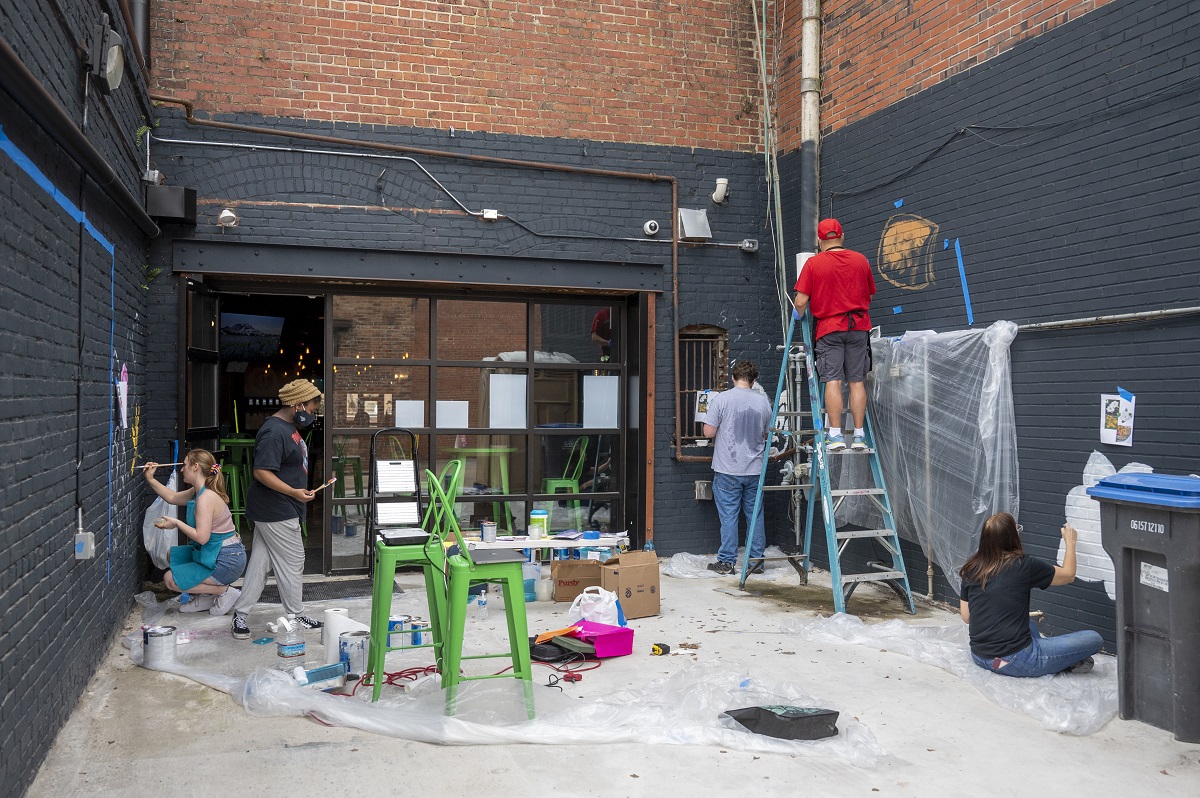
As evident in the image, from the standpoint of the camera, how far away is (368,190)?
8.16 meters

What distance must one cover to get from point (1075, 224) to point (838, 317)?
1.70m

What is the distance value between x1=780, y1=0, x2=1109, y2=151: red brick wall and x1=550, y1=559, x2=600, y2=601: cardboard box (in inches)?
181

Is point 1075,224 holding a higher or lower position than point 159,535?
higher

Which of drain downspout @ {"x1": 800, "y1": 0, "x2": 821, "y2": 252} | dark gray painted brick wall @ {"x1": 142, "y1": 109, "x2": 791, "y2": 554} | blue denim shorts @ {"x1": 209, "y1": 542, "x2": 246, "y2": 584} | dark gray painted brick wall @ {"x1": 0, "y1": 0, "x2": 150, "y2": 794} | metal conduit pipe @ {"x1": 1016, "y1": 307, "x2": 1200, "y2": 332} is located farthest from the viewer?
drain downspout @ {"x1": 800, "y1": 0, "x2": 821, "y2": 252}

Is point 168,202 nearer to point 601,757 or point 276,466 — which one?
point 276,466

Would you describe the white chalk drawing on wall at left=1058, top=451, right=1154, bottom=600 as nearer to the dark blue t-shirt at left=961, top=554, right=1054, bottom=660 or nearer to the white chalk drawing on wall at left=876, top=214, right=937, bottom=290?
the dark blue t-shirt at left=961, top=554, right=1054, bottom=660

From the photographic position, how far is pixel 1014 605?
4992 millimetres

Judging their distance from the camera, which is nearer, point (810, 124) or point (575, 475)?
point (810, 124)

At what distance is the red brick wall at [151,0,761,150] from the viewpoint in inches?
309

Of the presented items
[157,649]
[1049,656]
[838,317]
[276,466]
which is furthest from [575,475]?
[1049,656]

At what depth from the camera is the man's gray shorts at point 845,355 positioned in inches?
276

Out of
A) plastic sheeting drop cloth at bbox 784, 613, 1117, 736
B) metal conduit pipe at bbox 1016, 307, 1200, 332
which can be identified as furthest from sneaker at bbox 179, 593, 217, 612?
metal conduit pipe at bbox 1016, 307, 1200, 332

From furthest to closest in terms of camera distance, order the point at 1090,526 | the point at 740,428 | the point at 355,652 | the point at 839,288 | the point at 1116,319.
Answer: the point at 740,428 → the point at 839,288 → the point at 1090,526 → the point at 1116,319 → the point at 355,652

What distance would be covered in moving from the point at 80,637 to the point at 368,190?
4604mm
